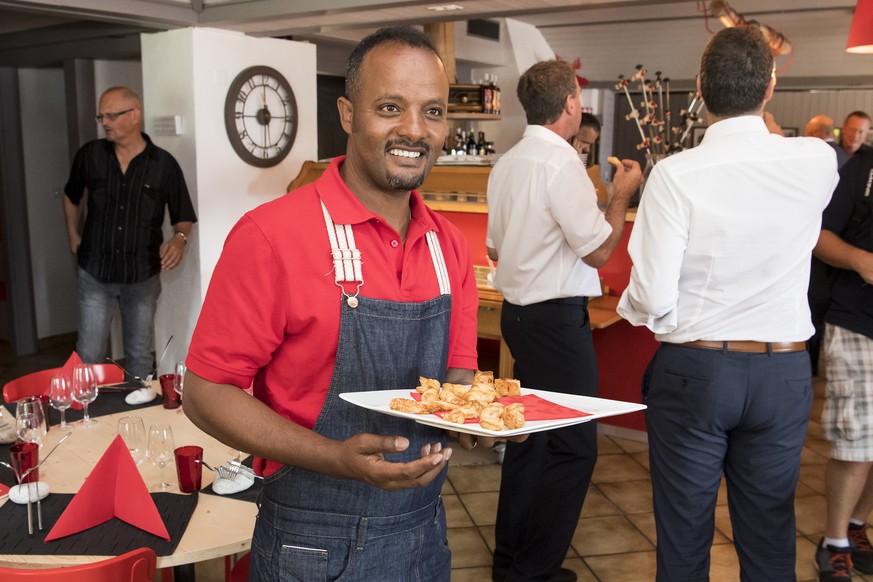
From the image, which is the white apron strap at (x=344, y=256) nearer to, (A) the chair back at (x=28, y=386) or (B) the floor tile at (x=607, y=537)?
(A) the chair back at (x=28, y=386)

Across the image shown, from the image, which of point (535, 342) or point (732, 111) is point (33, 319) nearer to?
point (535, 342)

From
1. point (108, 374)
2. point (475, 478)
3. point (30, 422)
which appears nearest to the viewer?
point (30, 422)

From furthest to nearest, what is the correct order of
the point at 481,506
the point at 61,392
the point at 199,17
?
the point at 199,17
the point at 481,506
the point at 61,392

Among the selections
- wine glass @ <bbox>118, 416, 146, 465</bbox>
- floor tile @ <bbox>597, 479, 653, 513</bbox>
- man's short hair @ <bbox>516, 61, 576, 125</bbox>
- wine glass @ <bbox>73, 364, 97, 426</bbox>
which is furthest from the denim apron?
floor tile @ <bbox>597, 479, 653, 513</bbox>

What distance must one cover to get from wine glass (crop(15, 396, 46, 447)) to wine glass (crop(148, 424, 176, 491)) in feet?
1.22

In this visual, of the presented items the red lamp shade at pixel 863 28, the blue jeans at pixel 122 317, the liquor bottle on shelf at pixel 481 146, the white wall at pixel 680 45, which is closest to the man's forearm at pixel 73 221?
the blue jeans at pixel 122 317

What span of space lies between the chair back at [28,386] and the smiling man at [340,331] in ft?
6.00

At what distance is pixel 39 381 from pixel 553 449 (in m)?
1.96

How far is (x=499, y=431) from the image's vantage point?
1204 mm

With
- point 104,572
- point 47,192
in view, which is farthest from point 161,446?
point 47,192

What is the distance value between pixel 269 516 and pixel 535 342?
5.55 ft

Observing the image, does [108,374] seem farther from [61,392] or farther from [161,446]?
[161,446]

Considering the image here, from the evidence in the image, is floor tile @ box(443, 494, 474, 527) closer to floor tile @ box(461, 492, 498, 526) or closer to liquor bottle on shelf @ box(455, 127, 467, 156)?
floor tile @ box(461, 492, 498, 526)

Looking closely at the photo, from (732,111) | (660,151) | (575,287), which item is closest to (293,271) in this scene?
(732,111)
